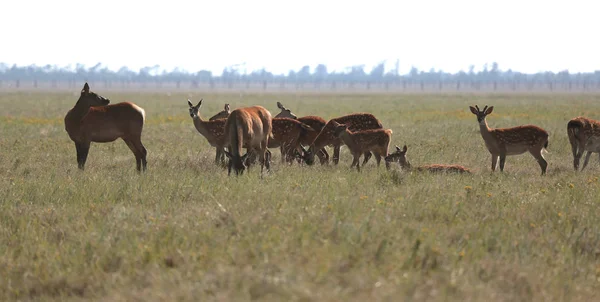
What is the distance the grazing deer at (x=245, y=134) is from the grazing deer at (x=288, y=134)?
3.54 ft

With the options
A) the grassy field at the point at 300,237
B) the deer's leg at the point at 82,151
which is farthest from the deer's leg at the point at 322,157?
the deer's leg at the point at 82,151

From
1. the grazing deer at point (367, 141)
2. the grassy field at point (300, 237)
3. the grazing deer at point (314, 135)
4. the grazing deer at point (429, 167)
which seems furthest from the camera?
the grazing deer at point (314, 135)

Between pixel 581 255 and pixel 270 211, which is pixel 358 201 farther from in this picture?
pixel 581 255

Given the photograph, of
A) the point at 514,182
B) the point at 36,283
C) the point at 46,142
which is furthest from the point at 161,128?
the point at 36,283

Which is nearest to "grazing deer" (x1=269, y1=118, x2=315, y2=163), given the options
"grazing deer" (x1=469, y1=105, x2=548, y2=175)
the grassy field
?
the grassy field

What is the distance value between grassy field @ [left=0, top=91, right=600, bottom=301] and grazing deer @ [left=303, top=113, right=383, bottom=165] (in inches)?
93.9

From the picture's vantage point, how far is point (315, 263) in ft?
22.7

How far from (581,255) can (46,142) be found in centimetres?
1840

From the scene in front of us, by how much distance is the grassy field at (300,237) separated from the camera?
6.63 m

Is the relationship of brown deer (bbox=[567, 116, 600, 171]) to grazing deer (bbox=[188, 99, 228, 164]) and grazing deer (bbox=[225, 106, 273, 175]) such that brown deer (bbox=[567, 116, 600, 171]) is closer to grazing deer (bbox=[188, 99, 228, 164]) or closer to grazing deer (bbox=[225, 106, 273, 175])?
grazing deer (bbox=[225, 106, 273, 175])

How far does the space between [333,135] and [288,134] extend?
1.09m

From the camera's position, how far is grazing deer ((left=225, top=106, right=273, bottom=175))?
13.1 metres

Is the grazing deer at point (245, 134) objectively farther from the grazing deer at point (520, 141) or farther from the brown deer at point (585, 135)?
the brown deer at point (585, 135)

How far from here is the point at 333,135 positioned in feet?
56.2
